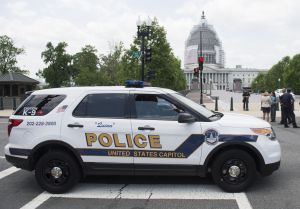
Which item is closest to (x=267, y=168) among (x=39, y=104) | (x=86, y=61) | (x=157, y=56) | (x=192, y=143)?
(x=192, y=143)

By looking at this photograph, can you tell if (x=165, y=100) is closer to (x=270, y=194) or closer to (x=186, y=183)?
(x=186, y=183)

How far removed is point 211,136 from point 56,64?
68596mm

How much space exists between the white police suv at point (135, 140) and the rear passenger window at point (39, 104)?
2 centimetres

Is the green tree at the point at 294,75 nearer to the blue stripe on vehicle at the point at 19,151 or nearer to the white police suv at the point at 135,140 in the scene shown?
the white police suv at the point at 135,140

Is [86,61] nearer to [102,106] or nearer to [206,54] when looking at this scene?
[102,106]

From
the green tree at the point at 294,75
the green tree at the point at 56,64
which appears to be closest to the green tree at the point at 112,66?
the green tree at the point at 56,64

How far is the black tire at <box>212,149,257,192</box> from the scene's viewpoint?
587 cm

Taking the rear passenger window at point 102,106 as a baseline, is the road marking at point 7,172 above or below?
below

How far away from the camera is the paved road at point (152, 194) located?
213 inches

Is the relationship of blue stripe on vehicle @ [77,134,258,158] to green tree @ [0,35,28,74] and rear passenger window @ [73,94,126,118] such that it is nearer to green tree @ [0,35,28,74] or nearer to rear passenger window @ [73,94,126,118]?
rear passenger window @ [73,94,126,118]

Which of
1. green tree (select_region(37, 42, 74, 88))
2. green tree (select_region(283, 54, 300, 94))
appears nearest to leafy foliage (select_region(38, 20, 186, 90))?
green tree (select_region(37, 42, 74, 88))

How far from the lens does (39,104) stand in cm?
628

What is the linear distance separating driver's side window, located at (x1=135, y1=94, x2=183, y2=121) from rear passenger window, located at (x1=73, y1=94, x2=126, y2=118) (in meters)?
0.26

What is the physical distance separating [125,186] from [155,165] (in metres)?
0.81
